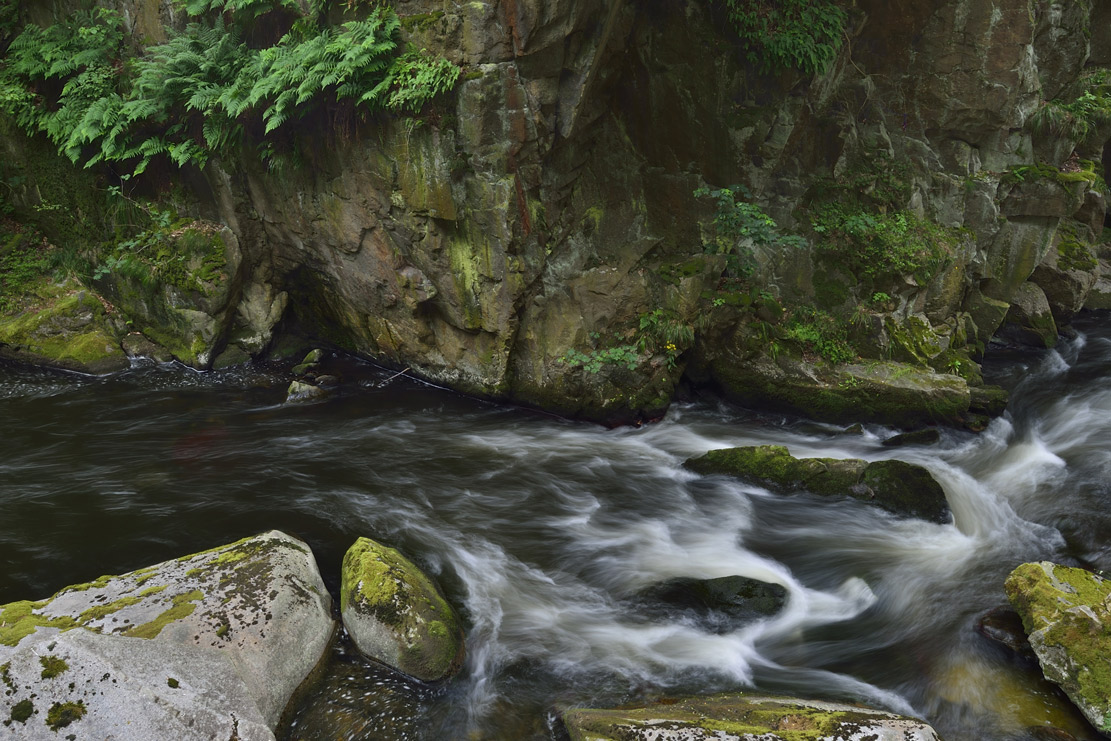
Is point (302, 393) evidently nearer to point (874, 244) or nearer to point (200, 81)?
point (200, 81)

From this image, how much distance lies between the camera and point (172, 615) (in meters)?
4.82

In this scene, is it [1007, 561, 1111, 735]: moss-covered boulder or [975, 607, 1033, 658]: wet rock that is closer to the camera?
[1007, 561, 1111, 735]: moss-covered boulder

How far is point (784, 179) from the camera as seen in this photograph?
10.9 m

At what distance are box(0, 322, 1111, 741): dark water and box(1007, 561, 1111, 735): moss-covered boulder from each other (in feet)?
0.63

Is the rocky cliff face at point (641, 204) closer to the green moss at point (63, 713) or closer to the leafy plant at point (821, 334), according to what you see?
the leafy plant at point (821, 334)

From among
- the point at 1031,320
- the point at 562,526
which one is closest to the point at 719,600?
the point at 562,526

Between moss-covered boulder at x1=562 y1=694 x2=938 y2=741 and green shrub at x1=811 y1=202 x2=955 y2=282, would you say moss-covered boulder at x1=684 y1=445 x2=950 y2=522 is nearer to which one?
moss-covered boulder at x1=562 y1=694 x2=938 y2=741

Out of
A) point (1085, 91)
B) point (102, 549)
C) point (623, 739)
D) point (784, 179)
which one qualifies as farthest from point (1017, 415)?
point (102, 549)

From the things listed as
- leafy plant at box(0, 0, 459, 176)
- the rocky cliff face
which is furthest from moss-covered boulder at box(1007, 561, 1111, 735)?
leafy plant at box(0, 0, 459, 176)

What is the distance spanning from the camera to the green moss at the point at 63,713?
3873 millimetres

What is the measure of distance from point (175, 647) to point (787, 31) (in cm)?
1018

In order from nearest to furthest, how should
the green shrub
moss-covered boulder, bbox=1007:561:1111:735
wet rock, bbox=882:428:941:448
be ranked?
moss-covered boulder, bbox=1007:561:1111:735, wet rock, bbox=882:428:941:448, the green shrub

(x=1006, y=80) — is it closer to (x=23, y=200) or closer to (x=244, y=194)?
(x=244, y=194)

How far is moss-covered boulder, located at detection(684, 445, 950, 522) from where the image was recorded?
307 inches
